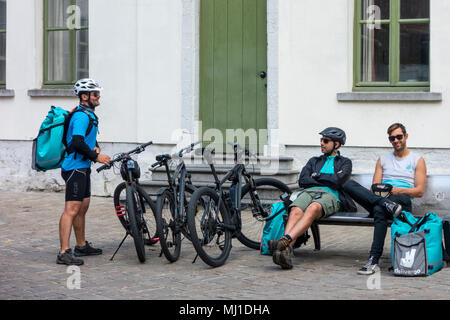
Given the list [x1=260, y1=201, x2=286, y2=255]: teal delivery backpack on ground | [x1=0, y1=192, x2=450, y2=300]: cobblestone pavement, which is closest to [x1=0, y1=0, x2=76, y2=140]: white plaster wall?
[x1=0, y1=192, x2=450, y2=300]: cobblestone pavement

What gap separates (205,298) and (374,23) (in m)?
6.44

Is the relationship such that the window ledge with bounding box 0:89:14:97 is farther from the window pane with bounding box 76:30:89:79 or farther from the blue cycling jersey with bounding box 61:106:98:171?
the blue cycling jersey with bounding box 61:106:98:171

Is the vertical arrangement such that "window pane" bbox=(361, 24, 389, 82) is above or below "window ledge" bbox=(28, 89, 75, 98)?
above

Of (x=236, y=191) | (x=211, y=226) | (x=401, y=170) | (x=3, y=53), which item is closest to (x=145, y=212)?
(x=211, y=226)

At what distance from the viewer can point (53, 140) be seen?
24.5 ft

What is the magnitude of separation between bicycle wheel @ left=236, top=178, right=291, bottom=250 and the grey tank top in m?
1.15

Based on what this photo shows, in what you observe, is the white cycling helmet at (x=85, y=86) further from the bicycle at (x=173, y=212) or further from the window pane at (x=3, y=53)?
the window pane at (x=3, y=53)

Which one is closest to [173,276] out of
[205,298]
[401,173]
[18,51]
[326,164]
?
[205,298]

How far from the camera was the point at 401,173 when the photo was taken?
7.43 m

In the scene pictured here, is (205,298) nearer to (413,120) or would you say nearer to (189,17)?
(413,120)

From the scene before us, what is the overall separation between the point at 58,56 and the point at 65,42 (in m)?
0.27

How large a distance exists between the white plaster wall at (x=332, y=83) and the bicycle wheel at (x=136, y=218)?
4.31 meters

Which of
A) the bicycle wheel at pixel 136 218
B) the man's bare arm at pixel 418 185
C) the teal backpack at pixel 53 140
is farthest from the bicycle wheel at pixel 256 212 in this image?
the teal backpack at pixel 53 140

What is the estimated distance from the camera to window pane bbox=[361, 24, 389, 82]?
11.1 meters
